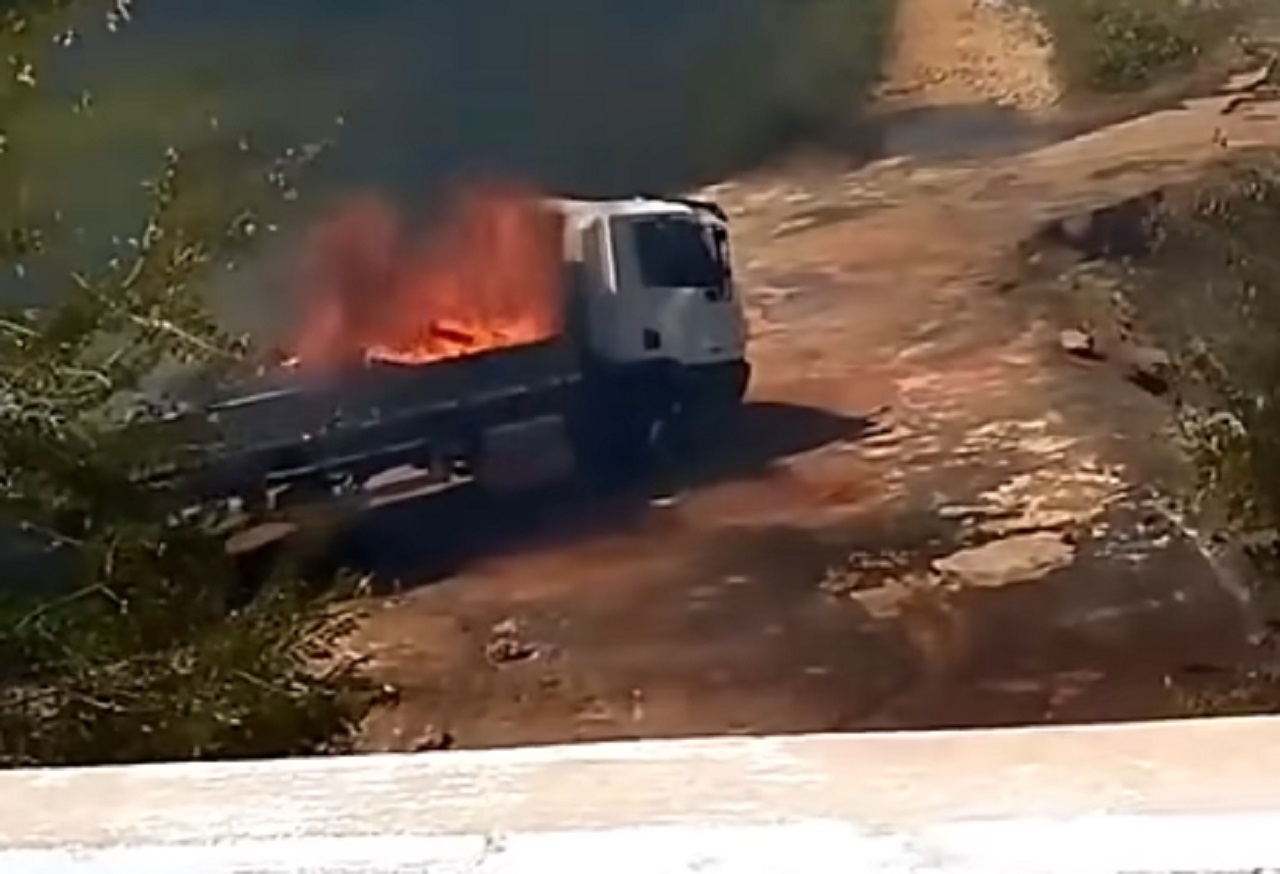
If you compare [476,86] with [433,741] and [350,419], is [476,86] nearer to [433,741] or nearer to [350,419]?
[350,419]

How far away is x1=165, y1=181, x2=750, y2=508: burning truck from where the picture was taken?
119cm

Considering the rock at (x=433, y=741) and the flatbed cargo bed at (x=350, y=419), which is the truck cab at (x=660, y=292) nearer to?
the flatbed cargo bed at (x=350, y=419)

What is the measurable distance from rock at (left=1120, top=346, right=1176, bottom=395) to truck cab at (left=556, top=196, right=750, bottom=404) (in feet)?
0.77

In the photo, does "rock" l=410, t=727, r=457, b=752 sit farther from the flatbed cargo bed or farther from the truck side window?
the truck side window

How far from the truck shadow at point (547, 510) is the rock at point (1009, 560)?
0.10 m

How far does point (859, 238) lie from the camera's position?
1.18 meters

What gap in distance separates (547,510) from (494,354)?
103 mm

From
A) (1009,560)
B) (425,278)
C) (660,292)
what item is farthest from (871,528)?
(425,278)

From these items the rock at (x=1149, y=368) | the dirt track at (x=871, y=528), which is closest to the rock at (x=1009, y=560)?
the dirt track at (x=871, y=528)

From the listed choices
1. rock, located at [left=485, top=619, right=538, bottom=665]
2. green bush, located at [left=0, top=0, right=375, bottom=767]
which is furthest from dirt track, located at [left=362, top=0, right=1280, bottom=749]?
green bush, located at [left=0, top=0, right=375, bottom=767]

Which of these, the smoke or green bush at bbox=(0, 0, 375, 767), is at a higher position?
the smoke

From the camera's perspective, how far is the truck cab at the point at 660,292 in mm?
1190

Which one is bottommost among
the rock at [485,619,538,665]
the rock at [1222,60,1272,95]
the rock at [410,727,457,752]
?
the rock at [410,727,457,752]

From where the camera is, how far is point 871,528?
118 cm
